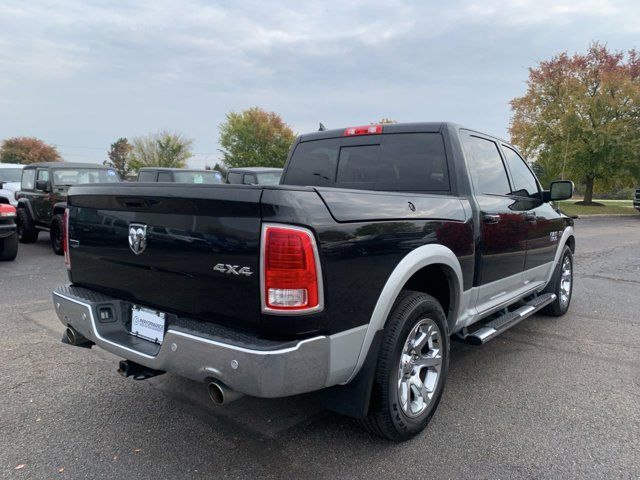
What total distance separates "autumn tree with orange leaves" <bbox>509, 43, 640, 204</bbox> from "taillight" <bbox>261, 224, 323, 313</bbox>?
91.8 ft

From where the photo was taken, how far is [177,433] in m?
2.89

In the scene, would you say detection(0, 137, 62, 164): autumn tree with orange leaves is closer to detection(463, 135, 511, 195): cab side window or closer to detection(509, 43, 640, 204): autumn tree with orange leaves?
detection(509, 43, 640, 204): autumn tree with orange leaves

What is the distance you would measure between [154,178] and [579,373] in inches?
434

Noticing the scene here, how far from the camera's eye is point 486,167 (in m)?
4.00

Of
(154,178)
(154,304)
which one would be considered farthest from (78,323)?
(154,178)

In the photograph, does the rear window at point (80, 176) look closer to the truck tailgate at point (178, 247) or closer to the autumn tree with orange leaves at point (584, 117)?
the truck tailgate at point (178, 247)

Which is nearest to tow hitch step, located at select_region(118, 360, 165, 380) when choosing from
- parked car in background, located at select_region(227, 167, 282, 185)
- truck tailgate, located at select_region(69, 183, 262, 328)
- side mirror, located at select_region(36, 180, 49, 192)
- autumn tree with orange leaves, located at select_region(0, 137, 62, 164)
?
truck tailgate, located at select_region(69, 183, 262, 328)

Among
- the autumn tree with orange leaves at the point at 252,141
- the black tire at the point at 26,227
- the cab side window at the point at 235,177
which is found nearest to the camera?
the black tire at the point at 26,227

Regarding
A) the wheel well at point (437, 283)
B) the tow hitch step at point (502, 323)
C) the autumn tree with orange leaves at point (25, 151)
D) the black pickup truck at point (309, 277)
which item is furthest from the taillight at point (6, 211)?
the autumn tree with orange leaves at point (25, 151)

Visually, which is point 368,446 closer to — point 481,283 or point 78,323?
point 481,283

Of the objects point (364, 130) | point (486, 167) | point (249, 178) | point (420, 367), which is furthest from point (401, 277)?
point (249, 178)

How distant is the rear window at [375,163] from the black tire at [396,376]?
1.08 meters

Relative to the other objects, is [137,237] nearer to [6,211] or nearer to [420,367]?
[420,367]

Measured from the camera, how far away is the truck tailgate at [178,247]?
2.22 meters
